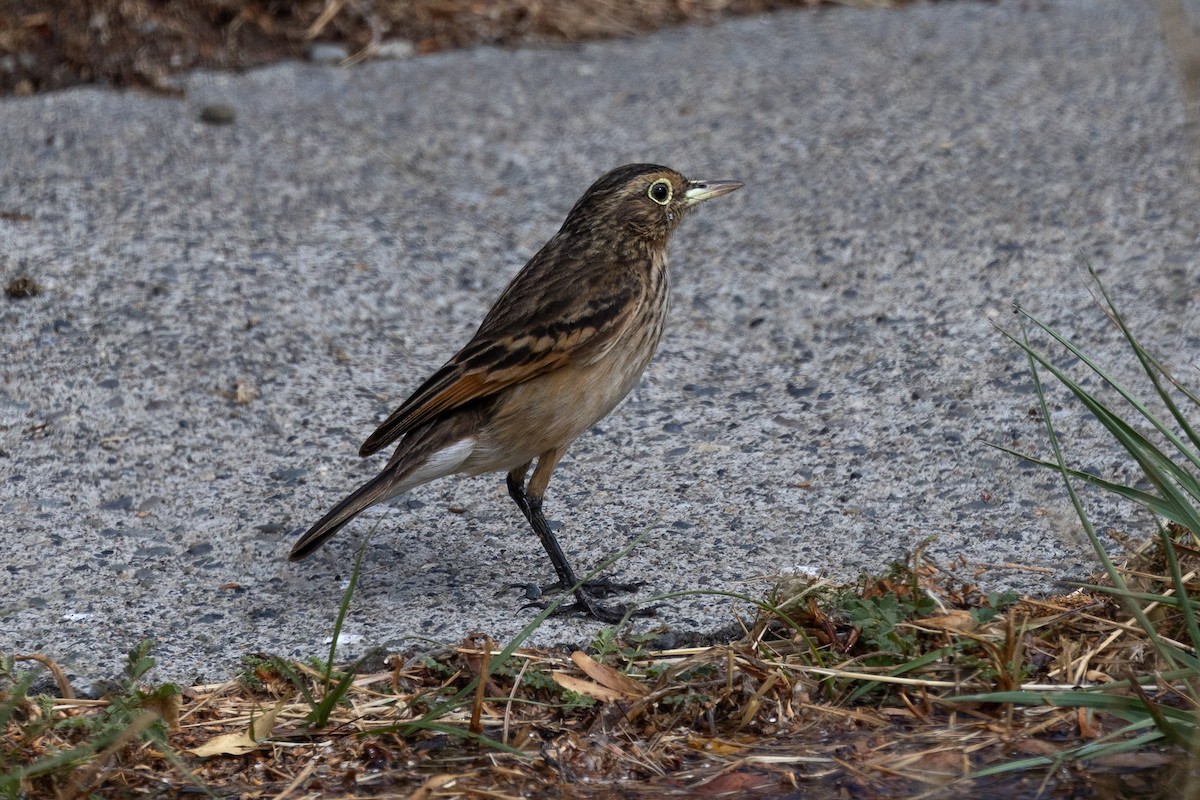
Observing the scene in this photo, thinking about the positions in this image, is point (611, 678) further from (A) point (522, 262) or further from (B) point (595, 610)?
(A) point (522, 262)

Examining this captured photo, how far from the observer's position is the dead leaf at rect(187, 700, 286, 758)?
156 inches

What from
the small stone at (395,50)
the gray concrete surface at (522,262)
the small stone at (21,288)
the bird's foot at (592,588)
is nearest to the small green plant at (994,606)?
the gray concrete surface at (522,262)

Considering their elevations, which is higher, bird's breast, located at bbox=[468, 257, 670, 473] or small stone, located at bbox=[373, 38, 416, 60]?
small stone, located at bbox=[373, 38, 416, 60]

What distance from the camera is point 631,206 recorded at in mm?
5598

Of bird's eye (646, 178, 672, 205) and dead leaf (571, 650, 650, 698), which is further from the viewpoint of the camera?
bird's eye (646, 178, 672, 205)

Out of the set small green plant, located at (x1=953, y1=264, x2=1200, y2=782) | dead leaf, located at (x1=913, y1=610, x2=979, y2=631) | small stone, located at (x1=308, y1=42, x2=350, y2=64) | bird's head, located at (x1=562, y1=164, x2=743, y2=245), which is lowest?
dead leaf, located at (x1=913, y1=610, x2=979, y2=631)

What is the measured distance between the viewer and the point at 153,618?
4766 millimetres

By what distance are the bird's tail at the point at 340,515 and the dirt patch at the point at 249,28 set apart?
4.60m

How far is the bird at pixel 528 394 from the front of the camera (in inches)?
196

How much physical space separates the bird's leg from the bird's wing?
328 mm

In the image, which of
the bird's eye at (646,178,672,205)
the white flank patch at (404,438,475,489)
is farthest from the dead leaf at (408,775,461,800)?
the bird's eye at (646,178,672,205)

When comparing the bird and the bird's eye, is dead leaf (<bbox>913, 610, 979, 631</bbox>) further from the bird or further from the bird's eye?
the bird's eye

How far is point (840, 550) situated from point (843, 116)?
13.0 feet

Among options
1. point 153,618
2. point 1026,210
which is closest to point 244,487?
point 153,618
